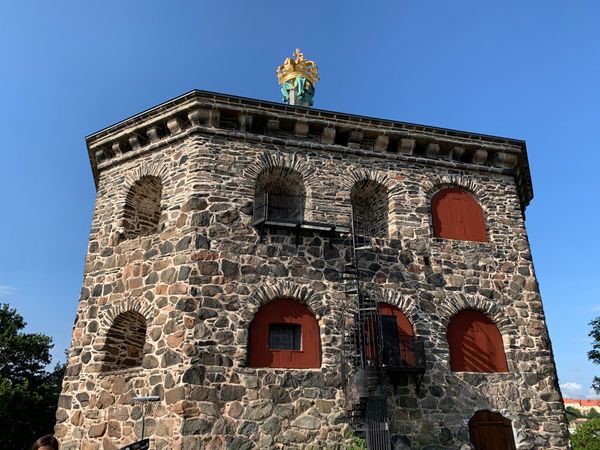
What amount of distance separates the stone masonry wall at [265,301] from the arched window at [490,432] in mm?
214

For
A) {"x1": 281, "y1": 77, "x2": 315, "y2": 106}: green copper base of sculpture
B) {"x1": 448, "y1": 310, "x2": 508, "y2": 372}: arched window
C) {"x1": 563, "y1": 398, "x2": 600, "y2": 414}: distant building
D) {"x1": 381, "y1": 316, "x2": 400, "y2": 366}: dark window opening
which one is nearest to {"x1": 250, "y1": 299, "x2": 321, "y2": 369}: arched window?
{"x1": 381, "y1": 316, "x2": 400, "y2": 366}: dark window opening

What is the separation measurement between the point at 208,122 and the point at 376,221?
5270 millimetres

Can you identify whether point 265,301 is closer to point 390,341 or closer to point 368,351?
point 368,351

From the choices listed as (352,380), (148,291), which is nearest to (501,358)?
(352,380)

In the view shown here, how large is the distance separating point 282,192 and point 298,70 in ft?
18.2

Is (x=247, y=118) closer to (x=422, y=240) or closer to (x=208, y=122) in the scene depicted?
(x=208, y=122)

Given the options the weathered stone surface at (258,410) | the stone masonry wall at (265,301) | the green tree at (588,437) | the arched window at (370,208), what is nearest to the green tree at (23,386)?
the stone masonry wall at (265,301)

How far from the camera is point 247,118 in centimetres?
1270

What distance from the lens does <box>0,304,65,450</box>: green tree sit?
693 inches

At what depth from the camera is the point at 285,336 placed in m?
11.1

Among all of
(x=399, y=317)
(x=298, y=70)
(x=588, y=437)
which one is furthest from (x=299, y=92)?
(x=588, y=437)

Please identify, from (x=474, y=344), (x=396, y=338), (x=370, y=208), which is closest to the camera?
(x=396, y=338)

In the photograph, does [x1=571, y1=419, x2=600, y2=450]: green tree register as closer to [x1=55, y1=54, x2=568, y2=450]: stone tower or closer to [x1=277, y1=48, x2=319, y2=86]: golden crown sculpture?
[x1=55, y1=54, x2=568, y2=450]: stone tower

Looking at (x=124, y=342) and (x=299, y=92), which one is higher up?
(x=299, y=92)
